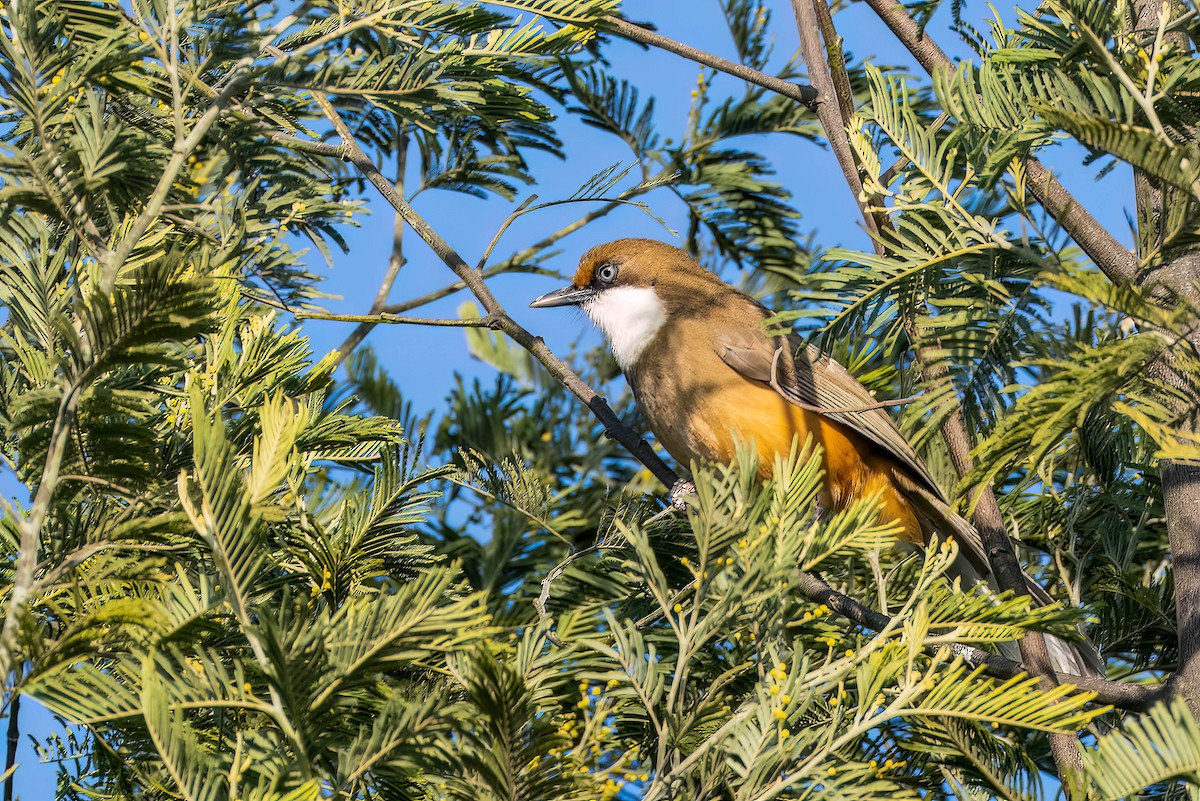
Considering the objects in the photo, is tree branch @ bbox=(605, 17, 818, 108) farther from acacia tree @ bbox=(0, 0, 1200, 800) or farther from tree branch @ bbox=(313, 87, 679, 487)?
tree branch @ bbox=(313, 87, 679, 487)

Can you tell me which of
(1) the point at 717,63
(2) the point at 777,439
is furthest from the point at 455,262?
(2) the point at 777,439

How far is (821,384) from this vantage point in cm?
486

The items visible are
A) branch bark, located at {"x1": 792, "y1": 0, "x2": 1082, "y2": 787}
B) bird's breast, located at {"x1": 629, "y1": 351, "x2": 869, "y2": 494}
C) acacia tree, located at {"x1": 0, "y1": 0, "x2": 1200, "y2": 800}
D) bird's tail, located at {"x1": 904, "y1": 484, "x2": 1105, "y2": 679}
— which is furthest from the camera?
bird's breast, located at {"x1": 629, "y1": 351, "x2": 869, "y2": 494}

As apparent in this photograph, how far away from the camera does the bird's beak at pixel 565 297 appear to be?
591 centimetres

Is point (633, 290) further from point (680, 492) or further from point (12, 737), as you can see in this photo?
point (12, 737)

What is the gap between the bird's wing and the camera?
4770 mm

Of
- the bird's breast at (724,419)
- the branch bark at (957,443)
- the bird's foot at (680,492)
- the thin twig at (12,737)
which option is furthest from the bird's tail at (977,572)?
the thin twig at (12,737)

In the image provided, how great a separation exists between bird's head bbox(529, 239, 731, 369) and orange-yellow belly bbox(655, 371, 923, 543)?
59 centimetres

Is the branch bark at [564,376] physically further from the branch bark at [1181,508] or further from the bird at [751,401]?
the bird at [751,401]

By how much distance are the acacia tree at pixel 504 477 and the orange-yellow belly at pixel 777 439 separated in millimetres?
885

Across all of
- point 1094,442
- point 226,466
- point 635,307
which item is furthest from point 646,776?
point 635,307

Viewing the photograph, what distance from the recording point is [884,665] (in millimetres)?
2381

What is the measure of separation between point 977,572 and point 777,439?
3.30ft

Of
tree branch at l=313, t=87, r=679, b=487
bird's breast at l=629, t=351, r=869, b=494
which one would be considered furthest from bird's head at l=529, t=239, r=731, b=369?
tree branch at l=313, t=87, r=679, b=487
